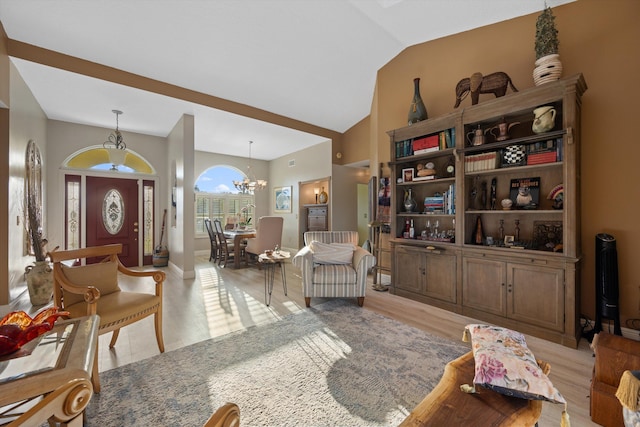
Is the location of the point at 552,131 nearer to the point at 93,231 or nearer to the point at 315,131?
the point at 315,131

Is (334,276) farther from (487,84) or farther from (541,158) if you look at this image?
(487,84)

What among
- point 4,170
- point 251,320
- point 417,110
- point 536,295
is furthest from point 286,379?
point 4,170

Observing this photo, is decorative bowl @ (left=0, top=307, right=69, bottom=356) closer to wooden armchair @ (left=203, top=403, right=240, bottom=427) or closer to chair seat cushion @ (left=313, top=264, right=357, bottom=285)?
wooden armchair @ (left=203, top=403, right=240, bottom=427)

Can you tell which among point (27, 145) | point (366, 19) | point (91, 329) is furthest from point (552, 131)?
point (27, 145)

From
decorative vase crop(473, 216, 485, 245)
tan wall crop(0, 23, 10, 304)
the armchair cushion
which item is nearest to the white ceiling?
tan wall crop(0, 23, 10, 304)

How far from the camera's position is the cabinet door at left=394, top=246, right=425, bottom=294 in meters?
3.50

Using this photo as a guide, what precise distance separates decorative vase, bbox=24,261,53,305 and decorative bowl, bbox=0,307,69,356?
2928mm

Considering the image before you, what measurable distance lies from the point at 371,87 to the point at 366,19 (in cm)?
165

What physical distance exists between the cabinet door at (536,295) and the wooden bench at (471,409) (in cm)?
172

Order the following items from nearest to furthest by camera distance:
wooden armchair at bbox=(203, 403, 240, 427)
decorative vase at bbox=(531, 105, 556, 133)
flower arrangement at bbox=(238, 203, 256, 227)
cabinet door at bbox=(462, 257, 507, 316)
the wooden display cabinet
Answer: wooden armchair at bbox=(203, 403, 240, 427), the wooden display cabinet, decorative vase at bbox=(531, 105, 556, 133), cabinet door at bbox=(462, 257, 507, 316), flower arrangement at bbox=(238, 203, 256, 227)

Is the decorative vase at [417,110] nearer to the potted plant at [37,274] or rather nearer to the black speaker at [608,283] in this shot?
the black speaker at [608,283]

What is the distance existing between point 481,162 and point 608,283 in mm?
1558

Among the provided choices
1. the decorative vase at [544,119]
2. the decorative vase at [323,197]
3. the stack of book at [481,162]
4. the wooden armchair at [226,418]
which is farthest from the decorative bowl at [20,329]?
the decorative vase at [323,197]

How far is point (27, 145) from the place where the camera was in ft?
12.3
